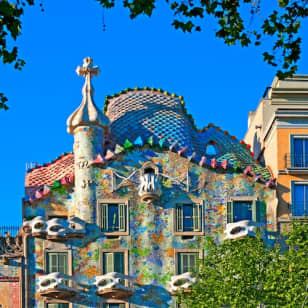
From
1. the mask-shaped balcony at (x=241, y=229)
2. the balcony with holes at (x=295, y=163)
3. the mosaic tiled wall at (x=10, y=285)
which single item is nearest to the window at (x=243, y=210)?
the mask-shaped balcony at (x=241, y=229)

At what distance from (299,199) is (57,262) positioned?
11.1 m

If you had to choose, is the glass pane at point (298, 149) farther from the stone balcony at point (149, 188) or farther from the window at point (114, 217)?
the window at point (114, 217)

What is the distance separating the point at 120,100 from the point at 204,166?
19.2 feet

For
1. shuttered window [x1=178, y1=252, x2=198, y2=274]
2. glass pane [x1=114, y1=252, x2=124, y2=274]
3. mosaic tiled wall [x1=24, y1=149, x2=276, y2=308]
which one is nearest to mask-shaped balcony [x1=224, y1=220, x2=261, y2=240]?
mosaic tiled wall [x1=24, y1=149, x2=276, y2=308]

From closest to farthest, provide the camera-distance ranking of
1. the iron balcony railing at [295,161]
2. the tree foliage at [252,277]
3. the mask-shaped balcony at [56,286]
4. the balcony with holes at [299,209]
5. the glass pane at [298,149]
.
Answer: the tree foliage at [252,277] < the mask-shaped balcony at [56,286] < the balcony with holes at [299,209] < the iron balcony railing at [295,161] < the glass pane at [298,149]

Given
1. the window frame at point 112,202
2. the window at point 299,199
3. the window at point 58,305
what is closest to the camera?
the window at point 58,305

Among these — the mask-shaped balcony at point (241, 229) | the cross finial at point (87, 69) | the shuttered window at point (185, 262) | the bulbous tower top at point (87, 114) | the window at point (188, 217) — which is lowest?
the shuttered window at point (185, 262)

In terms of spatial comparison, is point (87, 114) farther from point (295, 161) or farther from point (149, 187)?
point (295, 161)

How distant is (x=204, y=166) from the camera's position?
58.9 metres

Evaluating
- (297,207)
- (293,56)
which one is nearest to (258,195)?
(297,207)

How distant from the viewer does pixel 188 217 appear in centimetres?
5850

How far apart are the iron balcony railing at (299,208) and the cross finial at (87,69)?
10804mm

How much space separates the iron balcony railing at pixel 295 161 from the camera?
2315 inches

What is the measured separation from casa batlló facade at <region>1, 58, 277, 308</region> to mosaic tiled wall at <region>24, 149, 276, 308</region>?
0.04 m
